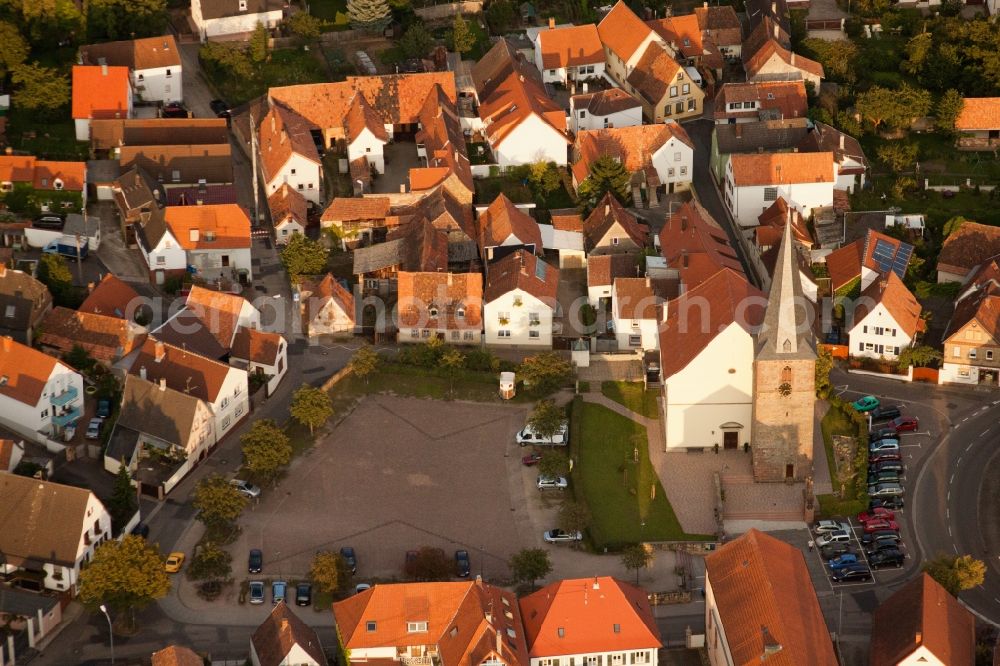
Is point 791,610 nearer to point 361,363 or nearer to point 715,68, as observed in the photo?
point 361,363

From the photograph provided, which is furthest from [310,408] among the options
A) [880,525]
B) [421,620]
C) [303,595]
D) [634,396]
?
[880,525]

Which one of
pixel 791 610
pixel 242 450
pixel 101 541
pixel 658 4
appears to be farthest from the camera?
pixel 658 4

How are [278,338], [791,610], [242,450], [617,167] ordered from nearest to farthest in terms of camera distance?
[791,610] → [242,450] → [278,338] → [617,167]

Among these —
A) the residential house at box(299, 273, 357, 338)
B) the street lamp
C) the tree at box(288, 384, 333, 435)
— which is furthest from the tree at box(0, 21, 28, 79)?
the street lamp

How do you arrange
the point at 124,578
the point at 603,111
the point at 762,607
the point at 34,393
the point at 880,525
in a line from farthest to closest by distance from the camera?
the point at 603,111 < the point at 34,393 < the point at 880,525 < the point at 124,578 < the point at 762,607

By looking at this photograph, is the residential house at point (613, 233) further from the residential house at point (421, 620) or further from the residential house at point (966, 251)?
the residential house at point (421, 620)

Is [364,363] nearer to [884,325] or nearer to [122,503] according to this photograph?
[122,503]

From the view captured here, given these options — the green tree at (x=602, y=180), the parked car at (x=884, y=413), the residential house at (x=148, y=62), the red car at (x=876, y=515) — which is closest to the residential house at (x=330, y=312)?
the green tree at (x=602, y=180)

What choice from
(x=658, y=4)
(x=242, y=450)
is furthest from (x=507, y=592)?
(x=658, y=4)
